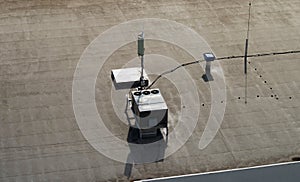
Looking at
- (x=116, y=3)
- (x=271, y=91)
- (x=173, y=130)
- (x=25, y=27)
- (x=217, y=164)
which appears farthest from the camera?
(x=116, y=3)

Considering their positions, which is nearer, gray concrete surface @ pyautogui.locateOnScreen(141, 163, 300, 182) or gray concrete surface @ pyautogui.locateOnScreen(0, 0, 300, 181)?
gray concrete surface @ pyautogui.locateOnScreen(141, 163, 300, 182)

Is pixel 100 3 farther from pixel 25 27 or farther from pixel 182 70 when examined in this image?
pixel 182 70

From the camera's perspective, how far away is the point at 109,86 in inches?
798

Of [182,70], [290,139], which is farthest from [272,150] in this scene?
[182,70]

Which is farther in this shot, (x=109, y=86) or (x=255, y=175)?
(x=109, y=86)

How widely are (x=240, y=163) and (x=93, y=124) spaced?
4251mm

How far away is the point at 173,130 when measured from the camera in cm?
1833

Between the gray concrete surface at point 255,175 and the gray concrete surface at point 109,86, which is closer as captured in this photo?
the gray concrete surface at point 255,175

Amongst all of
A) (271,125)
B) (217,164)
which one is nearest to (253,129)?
Answer: (271,125)

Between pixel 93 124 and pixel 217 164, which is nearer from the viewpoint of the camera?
pixel 217 164

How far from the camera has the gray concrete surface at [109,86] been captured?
17250mm

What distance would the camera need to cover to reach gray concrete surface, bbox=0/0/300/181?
17250 millimetres

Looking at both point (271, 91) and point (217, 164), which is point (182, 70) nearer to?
Answer: point (271, 91)

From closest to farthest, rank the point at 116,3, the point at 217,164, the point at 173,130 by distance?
the point at 217,164 < the point at 173,130 < the point at 116,3
